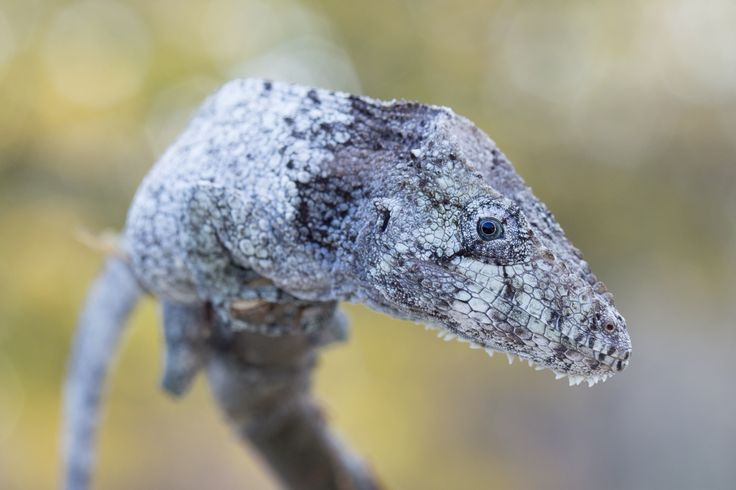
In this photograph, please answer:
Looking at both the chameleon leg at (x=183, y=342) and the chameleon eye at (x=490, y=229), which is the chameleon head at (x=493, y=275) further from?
the chameleon leg at (x=183, y=342)

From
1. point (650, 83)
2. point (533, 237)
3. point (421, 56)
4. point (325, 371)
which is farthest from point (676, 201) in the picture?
point (533, 237)

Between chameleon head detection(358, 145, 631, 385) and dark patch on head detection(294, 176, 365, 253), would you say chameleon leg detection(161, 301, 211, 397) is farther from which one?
chameleon head detection(358, 145, 631, 385)

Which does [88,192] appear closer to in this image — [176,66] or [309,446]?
[176,66]

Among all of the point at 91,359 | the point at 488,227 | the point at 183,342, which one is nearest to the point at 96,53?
the point at 91,359

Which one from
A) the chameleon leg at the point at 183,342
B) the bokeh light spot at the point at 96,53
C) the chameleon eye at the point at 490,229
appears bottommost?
the chameleon leg at the point at 183,342

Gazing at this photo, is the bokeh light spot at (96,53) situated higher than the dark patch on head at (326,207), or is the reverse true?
the bokeh light spot at (96,53)

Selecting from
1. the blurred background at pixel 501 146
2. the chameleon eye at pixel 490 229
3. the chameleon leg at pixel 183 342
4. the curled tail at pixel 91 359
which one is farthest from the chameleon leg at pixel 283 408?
the blurred background at pixel 501 146
